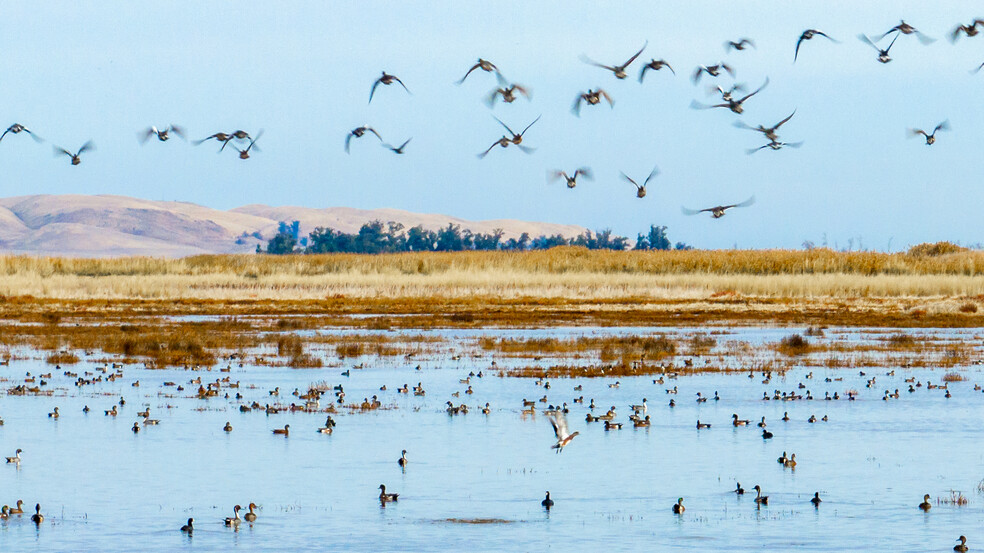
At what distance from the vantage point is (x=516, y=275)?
85875 millimetres

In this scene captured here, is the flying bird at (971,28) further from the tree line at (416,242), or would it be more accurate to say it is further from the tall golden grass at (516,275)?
the tree line at (416,242)

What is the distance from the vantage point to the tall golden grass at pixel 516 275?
78.5 meters

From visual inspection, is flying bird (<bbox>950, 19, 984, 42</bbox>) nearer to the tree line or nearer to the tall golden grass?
the tall golden grass

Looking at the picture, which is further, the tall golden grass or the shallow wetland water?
the tall golden grass

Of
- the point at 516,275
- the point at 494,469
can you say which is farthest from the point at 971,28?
the point at 516,275

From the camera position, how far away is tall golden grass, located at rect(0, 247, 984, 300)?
78500 millimetres

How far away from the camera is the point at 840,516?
17703mm

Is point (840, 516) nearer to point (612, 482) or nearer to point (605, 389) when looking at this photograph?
point (612, 482)

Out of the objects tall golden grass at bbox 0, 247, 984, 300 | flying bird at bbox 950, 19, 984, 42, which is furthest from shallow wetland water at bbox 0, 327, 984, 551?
tall golden grass at bbox 0, 247, 984, 300

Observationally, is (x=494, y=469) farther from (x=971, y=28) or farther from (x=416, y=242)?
(x=416, y=242)

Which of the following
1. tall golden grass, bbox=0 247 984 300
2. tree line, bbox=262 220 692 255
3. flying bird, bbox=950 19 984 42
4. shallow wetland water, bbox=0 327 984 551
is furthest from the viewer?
tree line, bbox=262 220 692 255

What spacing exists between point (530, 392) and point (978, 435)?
1013 centimetres

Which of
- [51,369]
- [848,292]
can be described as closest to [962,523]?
[51,369]

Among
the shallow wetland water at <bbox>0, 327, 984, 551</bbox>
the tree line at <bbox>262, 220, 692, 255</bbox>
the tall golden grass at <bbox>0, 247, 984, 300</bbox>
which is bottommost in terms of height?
the shallow wetland water at <bbox>0, 327, 984, 551</bbox>
